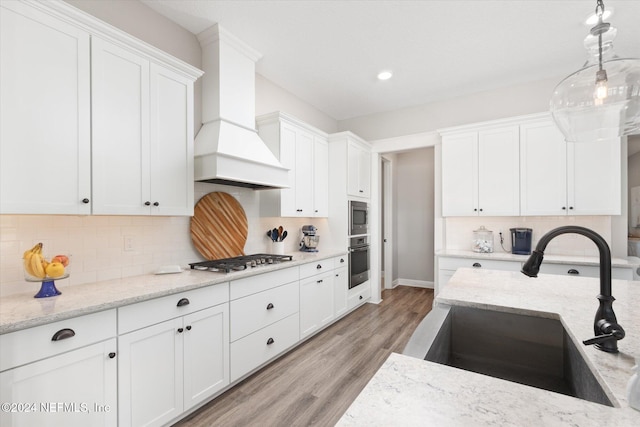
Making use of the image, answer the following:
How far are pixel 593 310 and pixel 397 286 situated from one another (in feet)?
14.9

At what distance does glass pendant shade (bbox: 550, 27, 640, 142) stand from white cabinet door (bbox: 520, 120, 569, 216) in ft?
7.17

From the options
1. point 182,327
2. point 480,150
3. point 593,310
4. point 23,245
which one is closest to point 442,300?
point 593,310

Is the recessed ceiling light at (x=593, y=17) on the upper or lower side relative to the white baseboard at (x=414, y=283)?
upper

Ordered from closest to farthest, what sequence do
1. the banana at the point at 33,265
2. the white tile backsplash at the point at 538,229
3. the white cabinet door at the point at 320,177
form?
the banana at the point at 33,265
the white tile backsplash at the point at 538,229
the white cabinet door at the point at 320,177

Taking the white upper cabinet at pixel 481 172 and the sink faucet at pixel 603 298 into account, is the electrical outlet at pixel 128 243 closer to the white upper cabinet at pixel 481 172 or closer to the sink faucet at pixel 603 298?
the sink faucet at pixel 603 298

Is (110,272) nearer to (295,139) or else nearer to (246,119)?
(246,119)

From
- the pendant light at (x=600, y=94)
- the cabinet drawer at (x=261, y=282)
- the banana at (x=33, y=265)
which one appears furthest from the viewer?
the cabinet drawer at (x=261, y=282)

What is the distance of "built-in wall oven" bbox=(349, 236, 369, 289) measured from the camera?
4.04 meters

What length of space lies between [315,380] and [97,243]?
1.94 meters

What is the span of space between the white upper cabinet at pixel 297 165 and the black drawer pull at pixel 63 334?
2.03 metres

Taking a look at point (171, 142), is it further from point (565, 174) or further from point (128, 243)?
point (565, 174)

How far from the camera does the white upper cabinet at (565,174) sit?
3.07 m

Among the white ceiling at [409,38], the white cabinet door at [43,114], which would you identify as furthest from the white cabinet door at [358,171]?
the white cabinet door at [43,114]

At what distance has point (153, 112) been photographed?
2043 millimetres
